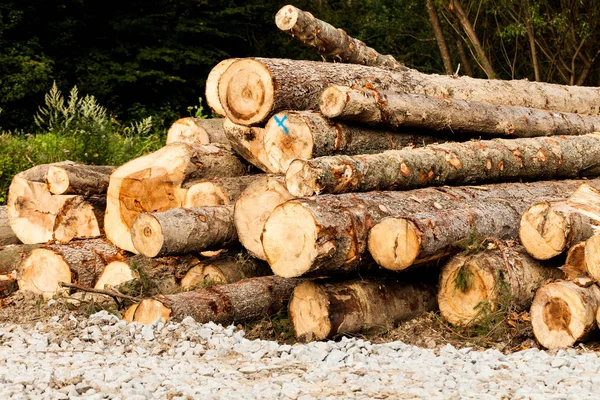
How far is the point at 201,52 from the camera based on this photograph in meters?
17.1

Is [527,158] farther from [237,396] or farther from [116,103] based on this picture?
[116,103]

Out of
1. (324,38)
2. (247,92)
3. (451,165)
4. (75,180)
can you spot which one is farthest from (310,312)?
(324,38)

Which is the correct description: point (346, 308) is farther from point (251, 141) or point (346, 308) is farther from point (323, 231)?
point (251, 141)

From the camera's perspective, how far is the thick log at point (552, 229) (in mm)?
5262

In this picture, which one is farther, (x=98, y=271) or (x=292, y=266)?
(x=98, y=271)

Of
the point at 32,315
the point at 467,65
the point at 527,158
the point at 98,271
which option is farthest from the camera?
the point at 467,65

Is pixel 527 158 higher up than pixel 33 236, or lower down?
higher up

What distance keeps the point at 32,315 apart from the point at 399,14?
15.4 m

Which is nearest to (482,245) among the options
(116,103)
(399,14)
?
(116,103)

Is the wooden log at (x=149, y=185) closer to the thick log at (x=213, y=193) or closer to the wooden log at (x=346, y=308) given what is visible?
the thick log at (x=213, y=193)

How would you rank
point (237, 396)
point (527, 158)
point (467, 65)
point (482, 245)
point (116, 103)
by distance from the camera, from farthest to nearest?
1. point (467, 65)
2. point (116, 103)
3. point (527, 158)
4. point (482, 245)
5. point (237, 396)

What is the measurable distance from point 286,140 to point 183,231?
0.99 meters

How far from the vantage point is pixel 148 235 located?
5891mm

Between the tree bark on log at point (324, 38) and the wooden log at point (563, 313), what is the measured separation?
10.3ft
